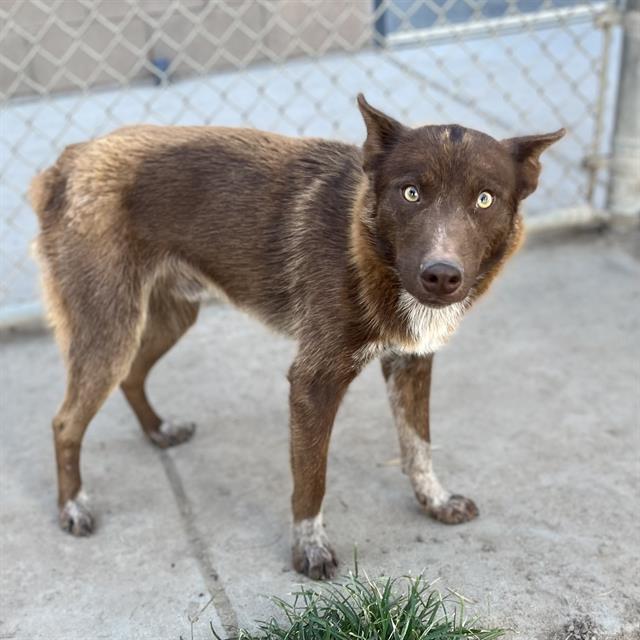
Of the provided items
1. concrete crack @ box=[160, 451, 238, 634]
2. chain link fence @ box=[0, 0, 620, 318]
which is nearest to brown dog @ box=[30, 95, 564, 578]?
concrete crack @ box=[160, 451, 238, 634]

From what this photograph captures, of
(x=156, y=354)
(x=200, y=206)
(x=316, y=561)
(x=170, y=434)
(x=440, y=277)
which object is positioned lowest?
(x=170, y=434)

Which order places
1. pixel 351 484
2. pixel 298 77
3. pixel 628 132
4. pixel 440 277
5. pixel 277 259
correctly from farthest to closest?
pixel 298 77 → pixel 628 132 → pixel 351 484 → pixel 277 259 → pixel 440 277

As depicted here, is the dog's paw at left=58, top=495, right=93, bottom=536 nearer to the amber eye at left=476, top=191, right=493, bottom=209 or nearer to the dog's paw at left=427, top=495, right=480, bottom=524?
the dog's paw at left=427, top=495, right=480, bottom=524

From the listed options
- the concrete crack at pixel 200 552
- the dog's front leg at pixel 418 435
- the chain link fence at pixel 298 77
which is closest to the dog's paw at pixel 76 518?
the concrete crack at pixel 200 552

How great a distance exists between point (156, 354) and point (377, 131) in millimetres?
1385

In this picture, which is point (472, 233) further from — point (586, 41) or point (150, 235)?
point (586, 41)

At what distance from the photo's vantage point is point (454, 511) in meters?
2.94

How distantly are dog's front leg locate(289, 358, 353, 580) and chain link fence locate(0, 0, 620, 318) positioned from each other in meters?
2.60

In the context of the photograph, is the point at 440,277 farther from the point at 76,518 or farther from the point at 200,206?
the point at 76,518

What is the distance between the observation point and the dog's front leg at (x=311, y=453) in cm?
261

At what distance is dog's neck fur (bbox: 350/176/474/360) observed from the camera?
251cm

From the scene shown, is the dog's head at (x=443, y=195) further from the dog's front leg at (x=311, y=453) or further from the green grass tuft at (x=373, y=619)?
the green grass tuft at (x=373, y=619)

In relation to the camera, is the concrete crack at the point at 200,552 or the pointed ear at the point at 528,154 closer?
the pointed ear at the point at 528,154

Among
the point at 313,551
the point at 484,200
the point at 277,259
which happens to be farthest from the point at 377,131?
the point at 313,551
